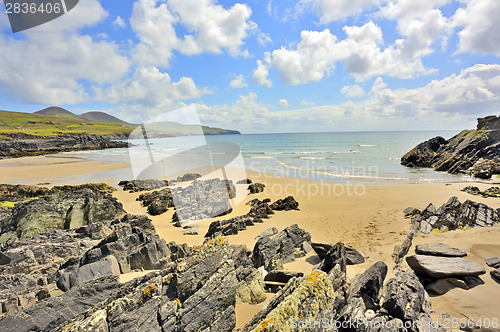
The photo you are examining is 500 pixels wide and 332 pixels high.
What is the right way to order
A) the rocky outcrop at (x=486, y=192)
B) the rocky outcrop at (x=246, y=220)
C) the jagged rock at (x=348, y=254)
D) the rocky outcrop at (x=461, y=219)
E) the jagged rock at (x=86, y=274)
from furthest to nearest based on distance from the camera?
1. the rocky outcrop at (x=486, y=192)
2. the rocky outcrop at (x=246, y=220)
3. the rocky outcrop at (x=461, y=219)
4. the jagged rock at (x=348, y=254)
5. the jagged rock at (x=86, y=274)

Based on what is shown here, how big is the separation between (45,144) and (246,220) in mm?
118015

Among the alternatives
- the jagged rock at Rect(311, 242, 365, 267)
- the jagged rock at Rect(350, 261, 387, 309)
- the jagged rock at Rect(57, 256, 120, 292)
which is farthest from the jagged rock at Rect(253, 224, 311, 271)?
the jagged rock at Rect(57, 256, 120, 292)

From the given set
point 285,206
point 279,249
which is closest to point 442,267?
point 279,249

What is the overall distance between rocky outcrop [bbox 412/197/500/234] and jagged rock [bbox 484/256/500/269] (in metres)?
3.77

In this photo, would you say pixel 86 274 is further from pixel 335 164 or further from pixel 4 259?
→ pixel 335 164

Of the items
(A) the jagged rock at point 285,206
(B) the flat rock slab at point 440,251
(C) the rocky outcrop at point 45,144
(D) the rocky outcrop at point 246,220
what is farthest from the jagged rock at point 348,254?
(C) the rocky outcrop at point 45,144

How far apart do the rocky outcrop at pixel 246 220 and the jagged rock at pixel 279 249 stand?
8.12ft

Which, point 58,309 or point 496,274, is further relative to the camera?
point 496,274

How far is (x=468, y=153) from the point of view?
133 ft

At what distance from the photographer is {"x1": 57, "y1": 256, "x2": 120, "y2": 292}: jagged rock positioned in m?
6.63

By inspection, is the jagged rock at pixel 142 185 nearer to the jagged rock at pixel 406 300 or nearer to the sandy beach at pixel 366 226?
the sandy beach at pixel 366 226

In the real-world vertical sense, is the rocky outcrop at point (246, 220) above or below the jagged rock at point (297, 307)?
below

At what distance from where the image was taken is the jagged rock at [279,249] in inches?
356

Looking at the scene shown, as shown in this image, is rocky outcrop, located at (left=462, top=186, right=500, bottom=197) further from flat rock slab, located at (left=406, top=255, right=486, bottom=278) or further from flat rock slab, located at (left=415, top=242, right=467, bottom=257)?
flat rock slab, located at (left=406, top=255, right=486, bottom=278)
